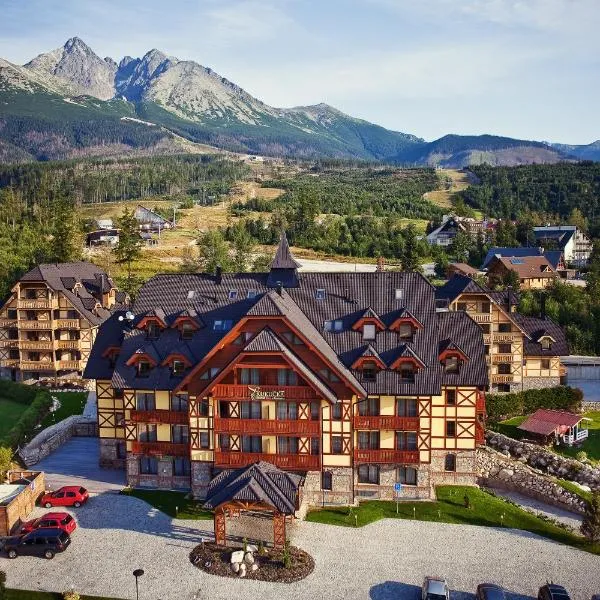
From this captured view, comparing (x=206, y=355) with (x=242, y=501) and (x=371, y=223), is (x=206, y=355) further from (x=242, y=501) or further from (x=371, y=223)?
(x=371, y=223)

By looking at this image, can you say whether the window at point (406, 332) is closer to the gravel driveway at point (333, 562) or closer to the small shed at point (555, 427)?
the gravel driveway at point (333, 562)

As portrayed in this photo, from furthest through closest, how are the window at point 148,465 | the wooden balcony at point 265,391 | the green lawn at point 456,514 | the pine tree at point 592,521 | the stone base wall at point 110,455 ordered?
the stone base wall at point 110,455
the window at point 148,465
the wooden balcony at point 265,391
the green lawn at point 456,514
the pine tree at point 592,521

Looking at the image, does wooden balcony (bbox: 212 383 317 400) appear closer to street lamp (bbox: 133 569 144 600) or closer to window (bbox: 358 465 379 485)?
window (bbox: 358 465 379 485)

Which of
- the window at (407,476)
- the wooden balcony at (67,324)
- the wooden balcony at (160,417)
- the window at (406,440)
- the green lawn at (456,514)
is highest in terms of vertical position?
the wooden balcony at (67,324)

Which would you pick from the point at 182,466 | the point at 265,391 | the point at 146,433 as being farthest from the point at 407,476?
the point at 146,433

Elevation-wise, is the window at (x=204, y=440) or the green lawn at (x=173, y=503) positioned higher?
the window at (x=204, y=440)

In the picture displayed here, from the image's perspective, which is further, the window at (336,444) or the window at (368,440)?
the window at (368,440)

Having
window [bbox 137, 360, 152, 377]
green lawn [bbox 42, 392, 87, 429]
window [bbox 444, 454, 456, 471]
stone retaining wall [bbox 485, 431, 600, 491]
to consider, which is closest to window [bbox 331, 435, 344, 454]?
window [bbox 444, 454, 456, 471]

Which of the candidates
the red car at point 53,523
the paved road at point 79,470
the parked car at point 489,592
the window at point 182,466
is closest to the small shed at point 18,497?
the red car at point 53,523

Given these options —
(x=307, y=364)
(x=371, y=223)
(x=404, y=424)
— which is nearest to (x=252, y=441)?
(x=307, y=364)
